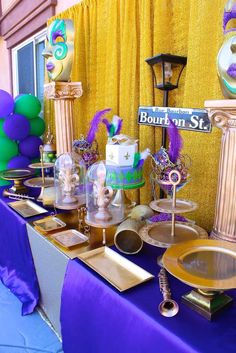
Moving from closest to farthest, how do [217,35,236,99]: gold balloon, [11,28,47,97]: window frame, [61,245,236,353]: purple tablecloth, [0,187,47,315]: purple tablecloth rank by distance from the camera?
[61,245,236,353]: purple tablecloth → [217,35,236,99]: gold balloon → [0,187,47,315]: purple tablecloth → [11,28,47,97]: window frame

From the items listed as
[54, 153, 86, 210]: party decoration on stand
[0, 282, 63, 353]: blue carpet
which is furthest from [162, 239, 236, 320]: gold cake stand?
[0, 282, 63, 353]: blue carpet

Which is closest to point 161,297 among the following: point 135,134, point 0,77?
point 135,134

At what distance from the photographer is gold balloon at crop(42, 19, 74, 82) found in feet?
4.94

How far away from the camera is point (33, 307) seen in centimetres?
134

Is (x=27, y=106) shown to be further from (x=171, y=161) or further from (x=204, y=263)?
(x=204, y=263)

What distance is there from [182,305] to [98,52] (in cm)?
151

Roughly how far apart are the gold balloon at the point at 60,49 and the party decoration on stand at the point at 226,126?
90 centimetres

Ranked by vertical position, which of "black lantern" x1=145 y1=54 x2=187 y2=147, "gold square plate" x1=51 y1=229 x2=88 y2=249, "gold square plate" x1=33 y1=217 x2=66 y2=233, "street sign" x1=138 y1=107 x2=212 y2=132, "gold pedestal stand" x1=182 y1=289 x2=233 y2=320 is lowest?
"gold square plate" x1=51 y1=229 x2=88 y2=249

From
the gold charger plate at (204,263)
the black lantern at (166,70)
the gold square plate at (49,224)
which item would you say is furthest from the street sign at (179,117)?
the gold square plate at (49,224)

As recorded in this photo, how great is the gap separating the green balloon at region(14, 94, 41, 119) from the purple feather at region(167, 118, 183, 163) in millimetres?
1565

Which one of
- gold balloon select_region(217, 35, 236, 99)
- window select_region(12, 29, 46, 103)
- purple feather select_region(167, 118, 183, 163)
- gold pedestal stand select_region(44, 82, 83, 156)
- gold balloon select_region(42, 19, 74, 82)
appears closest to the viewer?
gold balloon select_region(217, 35, 236, 99)

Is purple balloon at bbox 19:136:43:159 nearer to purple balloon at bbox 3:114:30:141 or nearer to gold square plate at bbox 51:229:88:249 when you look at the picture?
purple balloon at bbox 3:114:30:141

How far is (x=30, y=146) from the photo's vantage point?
221 centimetres

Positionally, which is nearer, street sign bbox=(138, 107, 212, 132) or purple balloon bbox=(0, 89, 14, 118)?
street sign bbox=(138, 107, 212, 132)
